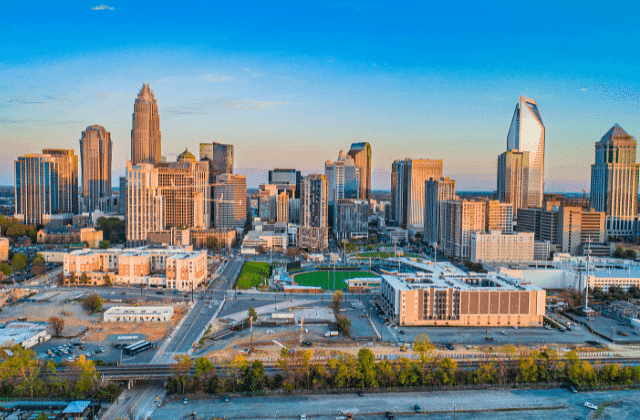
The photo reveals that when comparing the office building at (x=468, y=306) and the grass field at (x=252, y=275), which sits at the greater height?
the office building at (x=468, y=306)

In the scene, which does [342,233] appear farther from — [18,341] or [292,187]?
[18,341]

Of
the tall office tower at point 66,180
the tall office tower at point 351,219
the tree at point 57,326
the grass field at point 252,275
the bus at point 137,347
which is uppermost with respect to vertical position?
the tall office tower at point 66,180

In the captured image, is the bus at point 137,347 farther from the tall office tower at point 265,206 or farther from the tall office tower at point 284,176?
the tall office tower at point 284,176

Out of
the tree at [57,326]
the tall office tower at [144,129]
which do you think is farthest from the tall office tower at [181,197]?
the tree at [57,326]

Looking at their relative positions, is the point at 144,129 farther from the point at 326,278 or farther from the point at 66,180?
the point at 326,278

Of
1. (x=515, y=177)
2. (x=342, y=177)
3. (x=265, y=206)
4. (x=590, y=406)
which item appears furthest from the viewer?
(x=342, y=177)

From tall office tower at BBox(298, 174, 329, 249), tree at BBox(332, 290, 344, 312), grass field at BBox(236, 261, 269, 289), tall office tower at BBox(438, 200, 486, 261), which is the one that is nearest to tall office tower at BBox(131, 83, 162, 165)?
tall office tower at BBox(298, 174, 329, 249)

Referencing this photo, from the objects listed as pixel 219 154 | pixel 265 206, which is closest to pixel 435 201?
pixel 265 206
